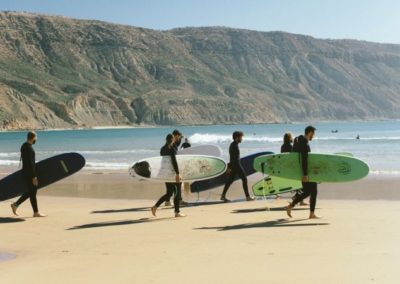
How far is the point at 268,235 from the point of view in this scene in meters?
7.70

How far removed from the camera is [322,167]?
994cm

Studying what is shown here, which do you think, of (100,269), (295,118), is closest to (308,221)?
(100,269)

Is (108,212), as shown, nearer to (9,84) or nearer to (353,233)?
(353,233)

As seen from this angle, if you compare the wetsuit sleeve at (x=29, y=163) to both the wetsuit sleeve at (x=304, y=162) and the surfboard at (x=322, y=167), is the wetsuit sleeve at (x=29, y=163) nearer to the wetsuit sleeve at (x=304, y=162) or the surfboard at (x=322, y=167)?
the surfboard at (x=322, y=167)

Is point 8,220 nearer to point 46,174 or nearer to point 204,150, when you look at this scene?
point 46,174

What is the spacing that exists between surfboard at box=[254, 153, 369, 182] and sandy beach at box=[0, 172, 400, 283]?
56 centimetres

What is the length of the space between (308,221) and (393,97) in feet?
628

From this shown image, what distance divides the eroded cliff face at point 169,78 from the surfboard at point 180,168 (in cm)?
9676

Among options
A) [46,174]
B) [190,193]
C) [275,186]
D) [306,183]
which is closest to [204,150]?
[190,193]

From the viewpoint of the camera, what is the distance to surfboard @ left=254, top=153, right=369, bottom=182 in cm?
991

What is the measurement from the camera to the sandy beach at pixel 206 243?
573 cm

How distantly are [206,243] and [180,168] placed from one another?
4189 mm

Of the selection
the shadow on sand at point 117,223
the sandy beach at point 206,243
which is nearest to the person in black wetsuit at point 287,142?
the sandy beach at point 206,243

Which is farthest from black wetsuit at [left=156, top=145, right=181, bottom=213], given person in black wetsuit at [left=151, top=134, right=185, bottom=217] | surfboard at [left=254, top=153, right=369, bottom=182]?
surfboard at [left=254, top=153, right=369, bottom=182]
